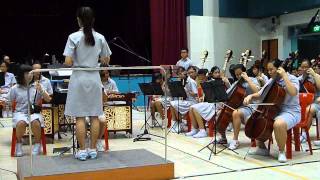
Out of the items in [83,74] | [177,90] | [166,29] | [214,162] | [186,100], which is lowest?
A: [214,162]

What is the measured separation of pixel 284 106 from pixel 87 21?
2.70 metres

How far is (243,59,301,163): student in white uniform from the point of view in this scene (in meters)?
5.55

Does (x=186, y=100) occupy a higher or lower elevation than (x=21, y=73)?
lower

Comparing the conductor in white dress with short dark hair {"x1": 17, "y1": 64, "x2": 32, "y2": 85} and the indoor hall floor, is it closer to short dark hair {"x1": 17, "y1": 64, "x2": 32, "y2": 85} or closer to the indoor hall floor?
the indoor hall floor

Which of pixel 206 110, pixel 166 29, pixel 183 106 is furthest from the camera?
pixel 166 29

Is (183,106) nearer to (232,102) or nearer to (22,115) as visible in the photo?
(232,102)

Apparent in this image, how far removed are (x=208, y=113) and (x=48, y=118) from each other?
2582mm

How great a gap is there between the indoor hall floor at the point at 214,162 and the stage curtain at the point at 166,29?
6575 mm

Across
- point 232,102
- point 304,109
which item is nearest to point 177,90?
point 232,102

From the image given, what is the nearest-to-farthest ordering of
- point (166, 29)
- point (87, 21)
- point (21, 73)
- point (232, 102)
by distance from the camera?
point (87, 21)
point (21, 73)
point (232, 102)
point (166, 29)

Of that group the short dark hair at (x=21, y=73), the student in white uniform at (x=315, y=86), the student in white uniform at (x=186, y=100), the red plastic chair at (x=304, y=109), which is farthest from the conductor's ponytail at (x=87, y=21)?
the student in white uniform at (x=186, y=100)

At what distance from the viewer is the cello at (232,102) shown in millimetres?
6477

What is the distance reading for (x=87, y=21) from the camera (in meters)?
4.84

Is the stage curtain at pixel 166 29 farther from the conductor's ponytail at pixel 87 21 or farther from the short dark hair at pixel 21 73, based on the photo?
the conductor's ponytail at pixel 87 21
